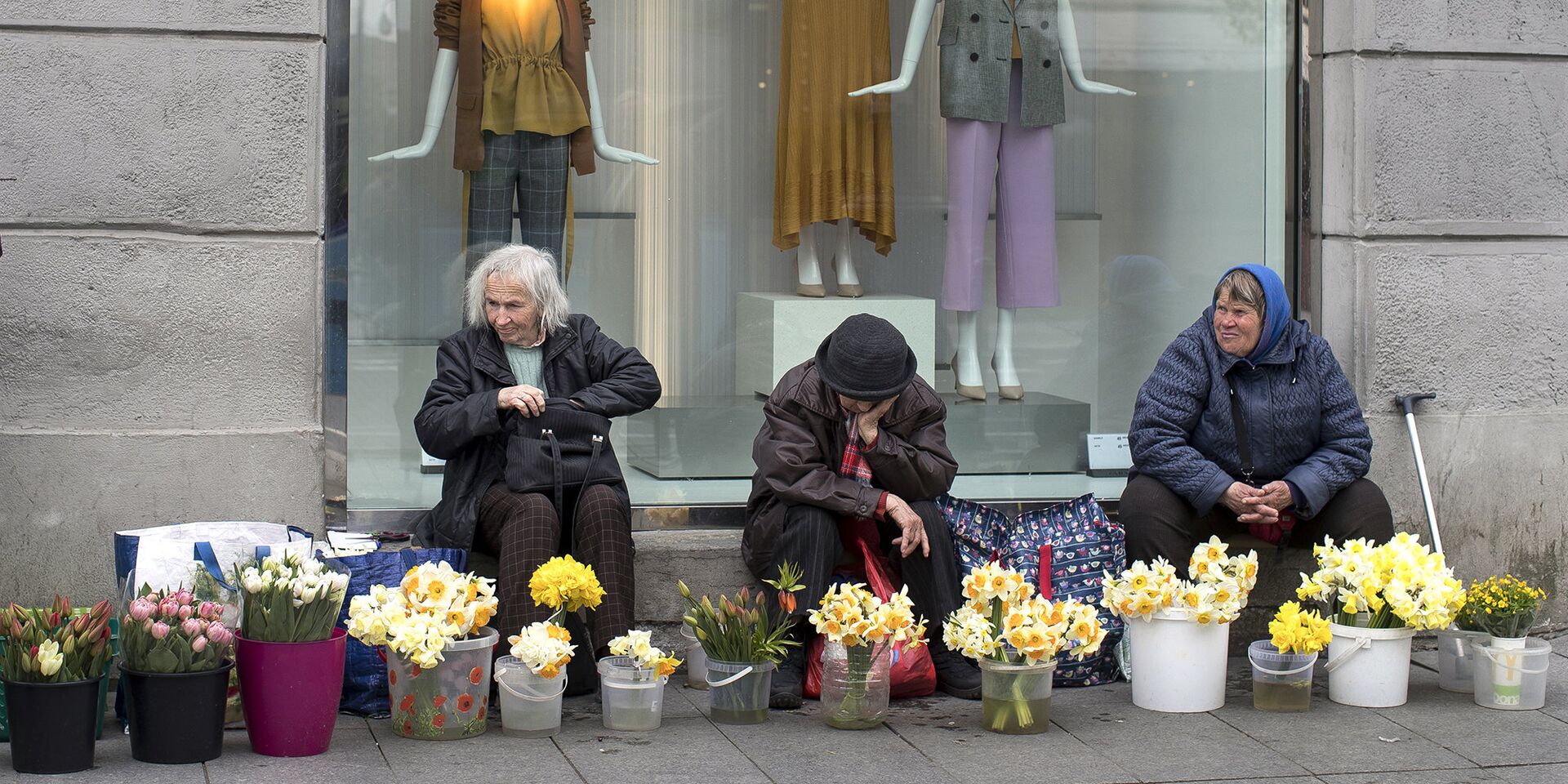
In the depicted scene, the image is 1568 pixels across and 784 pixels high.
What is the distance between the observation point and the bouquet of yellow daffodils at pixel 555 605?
4438 millimetres

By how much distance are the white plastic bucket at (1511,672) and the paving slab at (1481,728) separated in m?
0.04

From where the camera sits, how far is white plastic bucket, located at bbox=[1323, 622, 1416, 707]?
493 cm

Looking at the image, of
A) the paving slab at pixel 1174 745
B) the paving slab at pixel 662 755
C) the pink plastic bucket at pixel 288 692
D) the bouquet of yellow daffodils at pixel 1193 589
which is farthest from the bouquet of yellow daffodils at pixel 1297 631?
the pink plastic bucket at pixel 288 692

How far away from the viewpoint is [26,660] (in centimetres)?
402

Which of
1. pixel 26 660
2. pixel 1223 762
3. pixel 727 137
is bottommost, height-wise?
pixel 1223 762

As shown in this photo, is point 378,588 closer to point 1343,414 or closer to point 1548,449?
point 1343,414

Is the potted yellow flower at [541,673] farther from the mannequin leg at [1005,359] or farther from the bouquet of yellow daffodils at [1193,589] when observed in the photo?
the mannequin leg at [1005,359]

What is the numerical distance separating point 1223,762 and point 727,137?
2796 mm

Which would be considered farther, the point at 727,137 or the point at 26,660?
the point at 727,137

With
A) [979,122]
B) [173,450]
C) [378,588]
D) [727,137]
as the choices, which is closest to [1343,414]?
[979,122]

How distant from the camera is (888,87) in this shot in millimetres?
6184

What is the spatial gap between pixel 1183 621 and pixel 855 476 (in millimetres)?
996

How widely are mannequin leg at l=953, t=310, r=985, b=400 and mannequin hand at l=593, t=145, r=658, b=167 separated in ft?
4.13

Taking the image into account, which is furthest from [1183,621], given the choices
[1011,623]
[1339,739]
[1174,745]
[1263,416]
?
[1263,416]
